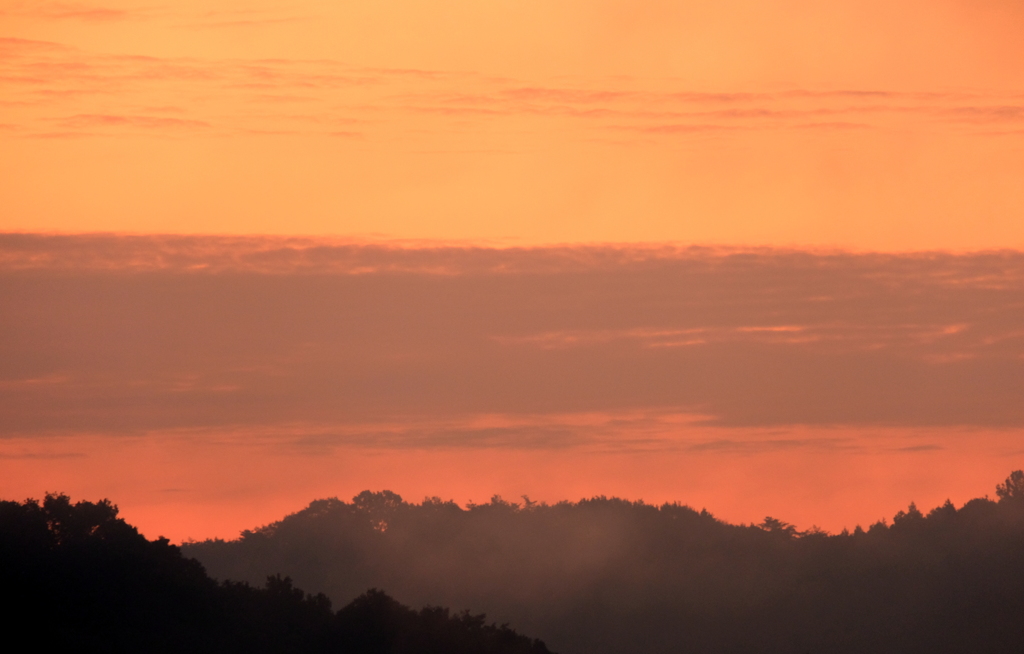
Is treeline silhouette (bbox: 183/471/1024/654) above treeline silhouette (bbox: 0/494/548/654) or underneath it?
above

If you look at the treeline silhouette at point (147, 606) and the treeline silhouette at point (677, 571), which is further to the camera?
the treeline silhouette at point (677, 571)

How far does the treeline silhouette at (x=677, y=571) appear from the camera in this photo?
151625 mm

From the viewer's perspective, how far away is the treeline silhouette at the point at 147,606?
211 feet

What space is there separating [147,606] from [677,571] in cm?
10554

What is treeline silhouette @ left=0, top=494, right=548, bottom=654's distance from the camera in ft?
211

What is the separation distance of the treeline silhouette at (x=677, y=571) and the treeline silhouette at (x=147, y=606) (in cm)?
7969

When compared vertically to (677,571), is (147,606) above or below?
below

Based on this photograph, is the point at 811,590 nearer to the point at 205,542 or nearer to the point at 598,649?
the point at 598,649

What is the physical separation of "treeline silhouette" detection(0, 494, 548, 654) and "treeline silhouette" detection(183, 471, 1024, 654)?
7969 centimetres

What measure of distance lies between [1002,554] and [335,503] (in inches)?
2712

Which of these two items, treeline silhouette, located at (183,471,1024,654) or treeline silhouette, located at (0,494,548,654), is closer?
treeline silhouette, located at (0,494,548,654)

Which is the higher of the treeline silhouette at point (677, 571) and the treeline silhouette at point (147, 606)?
the treeline silhouette at point (677, 571)

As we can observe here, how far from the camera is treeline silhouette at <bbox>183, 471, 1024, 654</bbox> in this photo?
151625mm

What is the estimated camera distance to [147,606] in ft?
222
